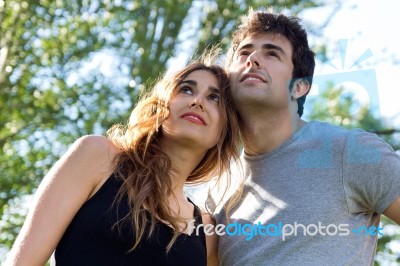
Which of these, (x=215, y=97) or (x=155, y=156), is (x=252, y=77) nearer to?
(x=215, y=97)

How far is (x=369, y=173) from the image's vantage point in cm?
241

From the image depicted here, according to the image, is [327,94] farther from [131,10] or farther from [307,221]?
[131,10]

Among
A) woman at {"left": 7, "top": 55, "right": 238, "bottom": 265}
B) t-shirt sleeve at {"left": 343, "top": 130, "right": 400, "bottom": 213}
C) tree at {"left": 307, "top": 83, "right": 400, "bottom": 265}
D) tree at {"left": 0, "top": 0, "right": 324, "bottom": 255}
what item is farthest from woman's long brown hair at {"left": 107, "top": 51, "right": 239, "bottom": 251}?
tree at {"left": 0, "top": 0, "right": 324, "bottom": 255}

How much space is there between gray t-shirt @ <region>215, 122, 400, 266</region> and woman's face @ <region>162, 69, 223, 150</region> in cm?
30

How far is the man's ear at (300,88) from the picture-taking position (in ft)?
9.36

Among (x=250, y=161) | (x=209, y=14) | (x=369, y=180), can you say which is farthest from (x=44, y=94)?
(x=369, y=180)

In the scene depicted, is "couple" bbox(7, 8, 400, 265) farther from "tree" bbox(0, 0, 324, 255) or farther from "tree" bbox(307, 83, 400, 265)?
"tree" bbox(0, 0, 324, 255)

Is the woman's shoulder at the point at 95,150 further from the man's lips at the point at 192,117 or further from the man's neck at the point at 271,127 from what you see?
the man's neck at the point at 271,127

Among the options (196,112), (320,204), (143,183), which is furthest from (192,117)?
(320,204)

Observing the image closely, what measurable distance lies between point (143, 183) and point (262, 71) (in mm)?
657

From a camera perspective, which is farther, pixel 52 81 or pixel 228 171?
pixel 52 81

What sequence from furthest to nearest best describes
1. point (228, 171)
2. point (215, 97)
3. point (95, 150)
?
point (228, 171), point (215, 97), point (95, 150)

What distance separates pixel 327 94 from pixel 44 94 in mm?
6124

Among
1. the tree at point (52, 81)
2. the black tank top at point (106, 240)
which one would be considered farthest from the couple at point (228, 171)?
the tree at point (52, 81)
